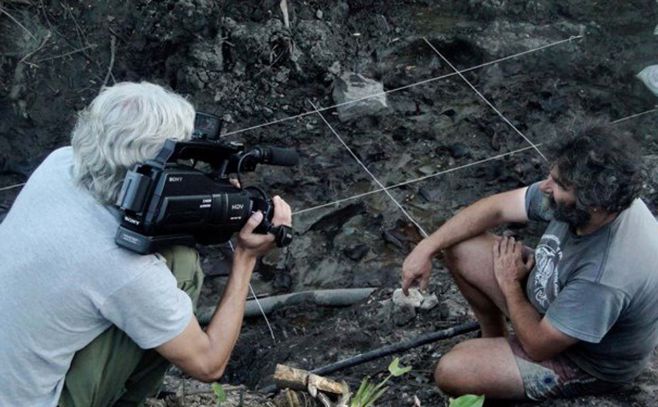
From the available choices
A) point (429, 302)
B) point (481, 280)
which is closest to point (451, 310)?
point (429, 302)

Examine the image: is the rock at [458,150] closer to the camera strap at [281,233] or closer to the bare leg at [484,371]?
the bare leg at [484,371]

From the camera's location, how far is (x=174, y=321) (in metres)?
2.72

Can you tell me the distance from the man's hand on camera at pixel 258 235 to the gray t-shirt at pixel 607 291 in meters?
0.96

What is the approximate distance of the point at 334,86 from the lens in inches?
243

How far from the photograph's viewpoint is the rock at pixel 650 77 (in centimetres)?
622

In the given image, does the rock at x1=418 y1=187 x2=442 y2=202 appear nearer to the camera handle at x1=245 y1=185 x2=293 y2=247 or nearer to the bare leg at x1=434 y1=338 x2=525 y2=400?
the bare leg at x1=434 y1=338 x2=525 y2=400

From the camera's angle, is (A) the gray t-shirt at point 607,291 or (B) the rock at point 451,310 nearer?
(A) the gray t-shirt at point 607,291

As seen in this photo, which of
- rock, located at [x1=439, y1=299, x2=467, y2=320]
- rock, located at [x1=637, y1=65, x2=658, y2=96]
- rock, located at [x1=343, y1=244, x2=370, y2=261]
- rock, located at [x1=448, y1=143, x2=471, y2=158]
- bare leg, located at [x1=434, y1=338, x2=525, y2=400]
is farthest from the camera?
rock, located at [x1=637, y1=65, x2=658, y2=96]

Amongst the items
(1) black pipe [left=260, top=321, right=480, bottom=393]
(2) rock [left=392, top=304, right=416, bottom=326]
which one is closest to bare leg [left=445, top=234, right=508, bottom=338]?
(1) black pipe [left=260, top=321, right=480, bottom=393]

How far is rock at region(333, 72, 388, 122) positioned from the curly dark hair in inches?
118

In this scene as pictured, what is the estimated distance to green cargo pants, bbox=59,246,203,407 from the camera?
9.30 feet

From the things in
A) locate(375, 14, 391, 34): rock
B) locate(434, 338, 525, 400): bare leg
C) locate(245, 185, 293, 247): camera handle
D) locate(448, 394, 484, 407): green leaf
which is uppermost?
locate(245, 185, 293, 247): camera handle

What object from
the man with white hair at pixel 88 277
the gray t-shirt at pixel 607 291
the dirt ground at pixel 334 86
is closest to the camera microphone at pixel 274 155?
the man with white hair at pixel 88 277

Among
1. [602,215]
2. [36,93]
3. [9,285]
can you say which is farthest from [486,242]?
[36,93]
